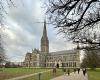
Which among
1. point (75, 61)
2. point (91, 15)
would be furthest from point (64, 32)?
point (75, 61)

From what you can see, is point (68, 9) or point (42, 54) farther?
point (42, 54)

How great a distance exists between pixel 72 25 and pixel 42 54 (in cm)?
18878

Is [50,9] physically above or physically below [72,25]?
above

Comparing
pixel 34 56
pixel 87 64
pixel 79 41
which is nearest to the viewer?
pixel 79 41

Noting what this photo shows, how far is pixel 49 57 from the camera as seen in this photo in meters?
199

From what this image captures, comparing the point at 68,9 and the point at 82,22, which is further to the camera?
the point at 82,22

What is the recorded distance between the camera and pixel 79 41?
8.99 meters

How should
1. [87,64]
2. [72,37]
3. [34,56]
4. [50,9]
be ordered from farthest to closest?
[34,56], [87,64], [72,37], [50,9]

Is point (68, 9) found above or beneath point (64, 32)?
above

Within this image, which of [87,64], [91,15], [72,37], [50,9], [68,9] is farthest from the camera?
[87,64]

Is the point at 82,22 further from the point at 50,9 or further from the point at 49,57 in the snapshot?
the point at 49,57

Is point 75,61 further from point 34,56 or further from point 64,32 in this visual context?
point 64,32

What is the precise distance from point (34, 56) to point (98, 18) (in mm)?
181180

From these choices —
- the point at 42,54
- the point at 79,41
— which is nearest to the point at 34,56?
the point at 42,54
